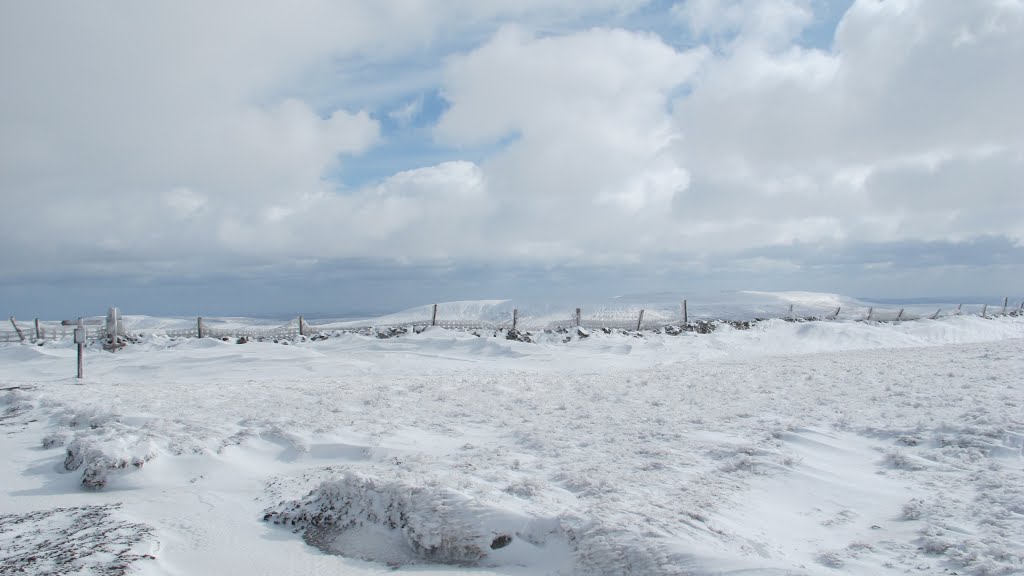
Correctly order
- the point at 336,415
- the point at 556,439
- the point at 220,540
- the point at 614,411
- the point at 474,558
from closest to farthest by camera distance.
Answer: the point at 474,558 → the point at 220,540 → the point at 556,439 → the point at 336,415 → the point at 614,411

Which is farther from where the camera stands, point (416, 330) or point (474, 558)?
point (416, 330)

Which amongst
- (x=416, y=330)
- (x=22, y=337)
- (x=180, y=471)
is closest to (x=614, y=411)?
(x=180, y=471)

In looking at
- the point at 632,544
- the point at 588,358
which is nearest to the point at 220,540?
the point at 632,544

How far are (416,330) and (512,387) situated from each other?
11386 mm

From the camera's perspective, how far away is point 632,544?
407 centimetres

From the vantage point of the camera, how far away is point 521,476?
5.78 meters

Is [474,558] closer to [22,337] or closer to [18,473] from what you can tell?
[18,473]

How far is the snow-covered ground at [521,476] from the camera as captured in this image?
4258 mm

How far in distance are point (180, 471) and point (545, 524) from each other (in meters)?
4.23

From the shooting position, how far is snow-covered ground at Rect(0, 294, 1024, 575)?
14.0ft

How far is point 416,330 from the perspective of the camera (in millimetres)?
22625

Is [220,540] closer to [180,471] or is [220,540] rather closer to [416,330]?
[180,471]

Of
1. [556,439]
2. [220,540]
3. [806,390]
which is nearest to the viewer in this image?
[220,540]

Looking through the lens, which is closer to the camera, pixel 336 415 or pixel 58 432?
pixel 58 432
